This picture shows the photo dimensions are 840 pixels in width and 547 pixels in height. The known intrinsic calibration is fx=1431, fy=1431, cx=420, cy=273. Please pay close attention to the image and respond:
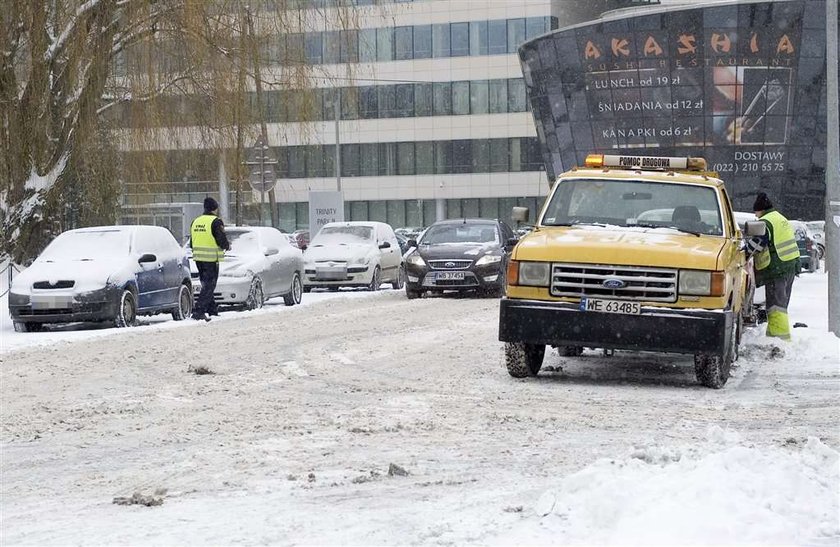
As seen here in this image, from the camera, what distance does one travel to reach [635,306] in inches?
473

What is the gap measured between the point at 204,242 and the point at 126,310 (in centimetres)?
168

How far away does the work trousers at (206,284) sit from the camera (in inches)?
870

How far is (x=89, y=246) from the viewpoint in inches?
857

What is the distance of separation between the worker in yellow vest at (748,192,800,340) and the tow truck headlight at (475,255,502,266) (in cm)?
1062

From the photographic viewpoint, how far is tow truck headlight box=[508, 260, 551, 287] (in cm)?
1231

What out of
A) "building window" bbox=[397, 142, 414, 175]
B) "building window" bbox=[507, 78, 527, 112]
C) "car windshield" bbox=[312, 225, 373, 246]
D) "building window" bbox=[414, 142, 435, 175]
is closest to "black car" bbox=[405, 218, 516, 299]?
"car windshield" bbox=[312, 225, 373, 246]

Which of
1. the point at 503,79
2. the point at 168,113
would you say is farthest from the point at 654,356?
the point at 503,79

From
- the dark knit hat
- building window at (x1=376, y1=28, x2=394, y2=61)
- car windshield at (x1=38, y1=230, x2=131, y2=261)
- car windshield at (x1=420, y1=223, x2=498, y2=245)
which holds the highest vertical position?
building window at (x1=376, y1=28, x2=394, y2=61)

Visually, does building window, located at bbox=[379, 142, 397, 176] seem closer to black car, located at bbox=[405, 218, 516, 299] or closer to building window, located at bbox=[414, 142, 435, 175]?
building window, located at bbox=[414, 142, 435, 175]

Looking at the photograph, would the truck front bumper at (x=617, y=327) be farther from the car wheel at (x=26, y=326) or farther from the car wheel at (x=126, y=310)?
the car wheel at (x=26, y=326)

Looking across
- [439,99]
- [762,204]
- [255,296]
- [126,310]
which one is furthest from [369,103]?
[762,204]

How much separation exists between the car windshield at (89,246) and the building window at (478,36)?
216 ft

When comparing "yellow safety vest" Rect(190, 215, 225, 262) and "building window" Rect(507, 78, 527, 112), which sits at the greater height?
"building window" Rect(507, 78, 527, 112)

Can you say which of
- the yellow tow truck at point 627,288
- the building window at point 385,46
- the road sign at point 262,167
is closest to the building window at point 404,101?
the building window at point 385,46
